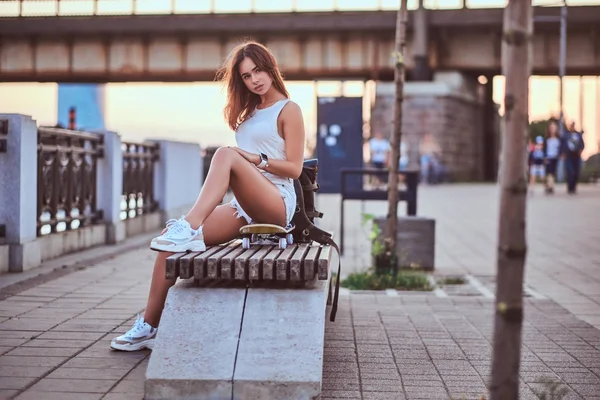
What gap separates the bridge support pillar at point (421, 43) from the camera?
37812 millimetres

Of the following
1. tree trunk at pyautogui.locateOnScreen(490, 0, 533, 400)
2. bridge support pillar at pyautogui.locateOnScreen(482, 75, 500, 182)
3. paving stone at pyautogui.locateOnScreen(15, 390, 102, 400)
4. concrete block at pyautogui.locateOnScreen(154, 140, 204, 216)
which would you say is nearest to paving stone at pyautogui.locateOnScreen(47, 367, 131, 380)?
paving stone at pyautogui.locateOnScreen(15, 390, 102, 400)

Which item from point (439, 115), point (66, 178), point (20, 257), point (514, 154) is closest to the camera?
point (514, 154)

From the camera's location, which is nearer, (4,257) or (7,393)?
(7,393)

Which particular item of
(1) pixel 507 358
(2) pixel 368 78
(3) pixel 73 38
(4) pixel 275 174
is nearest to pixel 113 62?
(3) pixel 73 38

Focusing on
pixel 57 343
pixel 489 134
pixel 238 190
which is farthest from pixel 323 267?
pixel 489 134

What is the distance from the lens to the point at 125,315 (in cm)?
702

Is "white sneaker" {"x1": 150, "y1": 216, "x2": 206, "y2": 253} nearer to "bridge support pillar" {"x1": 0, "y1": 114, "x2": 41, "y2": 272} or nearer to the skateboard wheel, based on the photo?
the skateboard wheel

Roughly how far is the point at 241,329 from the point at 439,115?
50147mm

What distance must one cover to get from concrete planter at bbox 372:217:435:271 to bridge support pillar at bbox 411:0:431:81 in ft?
91.6

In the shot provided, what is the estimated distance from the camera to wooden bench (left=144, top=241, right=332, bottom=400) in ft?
14.7

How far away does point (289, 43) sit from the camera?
127 ft

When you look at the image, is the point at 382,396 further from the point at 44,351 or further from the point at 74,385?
the point at 44,351

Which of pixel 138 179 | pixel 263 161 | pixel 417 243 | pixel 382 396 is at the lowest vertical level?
pixel 382 396

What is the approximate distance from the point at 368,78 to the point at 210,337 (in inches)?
1468
